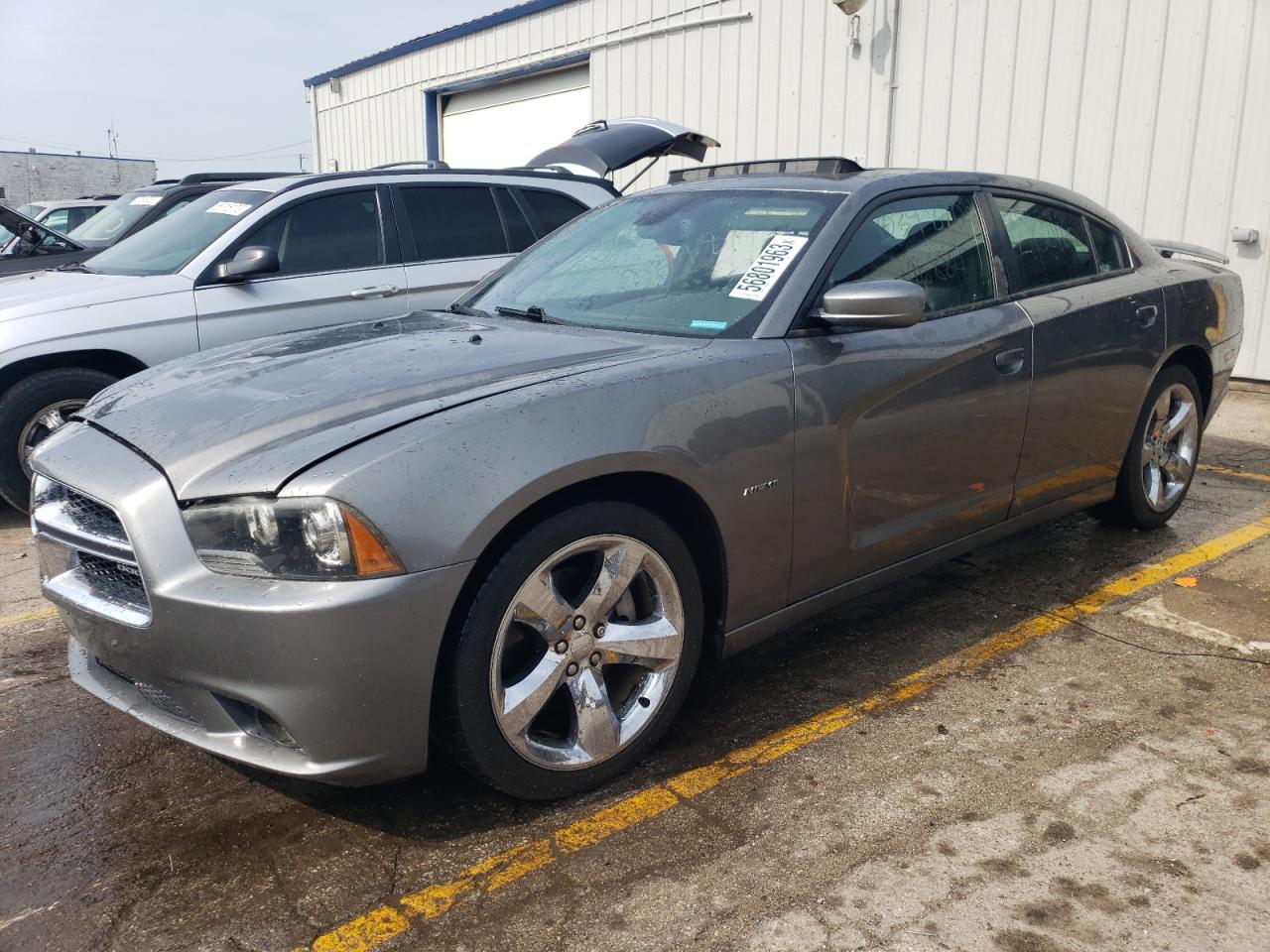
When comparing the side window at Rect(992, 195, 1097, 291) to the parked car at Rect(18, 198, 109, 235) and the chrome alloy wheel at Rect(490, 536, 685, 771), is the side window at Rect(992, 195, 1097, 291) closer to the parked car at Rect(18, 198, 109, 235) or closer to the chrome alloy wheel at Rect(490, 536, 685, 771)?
the chrome alloy wheel at Rect(490, 536, 685, 771)

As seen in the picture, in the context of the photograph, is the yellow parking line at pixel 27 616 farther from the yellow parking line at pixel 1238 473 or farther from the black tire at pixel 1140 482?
the yellow parking line at pixel 1238 473

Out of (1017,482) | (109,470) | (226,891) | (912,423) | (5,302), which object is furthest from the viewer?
(5,302)

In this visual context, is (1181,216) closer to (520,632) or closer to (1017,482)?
(1017,482)

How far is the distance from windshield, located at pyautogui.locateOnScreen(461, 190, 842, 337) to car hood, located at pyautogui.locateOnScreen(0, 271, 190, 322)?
2511 millimetres

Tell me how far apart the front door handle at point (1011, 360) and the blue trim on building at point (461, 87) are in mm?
→ 11507

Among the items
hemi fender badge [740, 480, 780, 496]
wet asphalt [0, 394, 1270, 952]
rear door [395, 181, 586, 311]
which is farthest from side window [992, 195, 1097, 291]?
rear door [395, 181, 586, 311]

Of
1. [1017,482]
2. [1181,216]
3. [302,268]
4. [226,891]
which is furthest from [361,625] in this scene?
[1181,216]

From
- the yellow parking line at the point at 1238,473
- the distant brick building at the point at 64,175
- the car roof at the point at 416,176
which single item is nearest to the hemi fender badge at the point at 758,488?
the car roof at the point at 416,176

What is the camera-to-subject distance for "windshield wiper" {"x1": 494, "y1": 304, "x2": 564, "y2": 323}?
3467 millimetres

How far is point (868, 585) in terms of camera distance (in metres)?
3.42

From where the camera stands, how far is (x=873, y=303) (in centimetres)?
301

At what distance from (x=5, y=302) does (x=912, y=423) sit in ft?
15.0

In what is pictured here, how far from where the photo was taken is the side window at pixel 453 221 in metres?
6.33

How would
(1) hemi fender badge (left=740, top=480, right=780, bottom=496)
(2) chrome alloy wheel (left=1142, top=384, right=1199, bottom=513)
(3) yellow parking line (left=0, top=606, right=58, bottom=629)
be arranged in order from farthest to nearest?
(2) chrome alloy wheel (left=1142, top=384, right=1199, bottom=513) → (3) yellow parking line (left=0, top=606, right=58, bottom=629) → (1) hemi fender badge (left=740, top=480, right=780, bottom=496)
